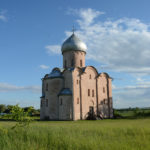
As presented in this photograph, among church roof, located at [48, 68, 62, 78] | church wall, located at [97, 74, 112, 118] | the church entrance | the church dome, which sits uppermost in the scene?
the church dome

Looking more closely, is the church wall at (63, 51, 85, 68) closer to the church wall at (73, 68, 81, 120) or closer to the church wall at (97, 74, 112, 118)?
the church wall at (73, 68, 81, 120)

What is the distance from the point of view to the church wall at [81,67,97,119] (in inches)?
987

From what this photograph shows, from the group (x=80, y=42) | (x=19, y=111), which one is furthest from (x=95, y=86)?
(x=19, y=111)

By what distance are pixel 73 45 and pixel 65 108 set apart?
9083 millimetres

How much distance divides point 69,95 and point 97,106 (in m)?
5.12

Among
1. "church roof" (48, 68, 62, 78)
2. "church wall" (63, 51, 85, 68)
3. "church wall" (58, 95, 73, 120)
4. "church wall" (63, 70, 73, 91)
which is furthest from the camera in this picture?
"church wall" (63, 51, 85, 68)

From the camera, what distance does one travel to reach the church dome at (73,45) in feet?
90.0

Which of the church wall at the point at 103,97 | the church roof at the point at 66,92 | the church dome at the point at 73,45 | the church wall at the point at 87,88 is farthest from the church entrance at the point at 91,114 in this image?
the church dome at the point at 73,45

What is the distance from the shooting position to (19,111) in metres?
8.89

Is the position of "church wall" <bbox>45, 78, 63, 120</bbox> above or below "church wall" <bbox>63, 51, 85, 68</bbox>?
below

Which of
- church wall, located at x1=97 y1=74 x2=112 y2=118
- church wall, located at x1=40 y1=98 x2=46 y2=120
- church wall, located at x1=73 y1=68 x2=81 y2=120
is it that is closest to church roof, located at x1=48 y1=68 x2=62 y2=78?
church wall, located at x1=73 y1=68 x2=81 y2=120

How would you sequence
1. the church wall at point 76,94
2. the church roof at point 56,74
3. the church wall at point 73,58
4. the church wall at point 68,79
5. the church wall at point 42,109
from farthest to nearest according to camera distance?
1. the church wall at point 42,109
2. the church wall at point 73,58
3. the church roof at point 56,74
4. the church wall at point 68,79
5. the church wall at point 76,94

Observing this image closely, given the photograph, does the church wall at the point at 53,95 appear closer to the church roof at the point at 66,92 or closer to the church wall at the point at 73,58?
the church roof at the point at 66,92

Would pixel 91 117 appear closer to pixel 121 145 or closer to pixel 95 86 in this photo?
pixel 95 86
